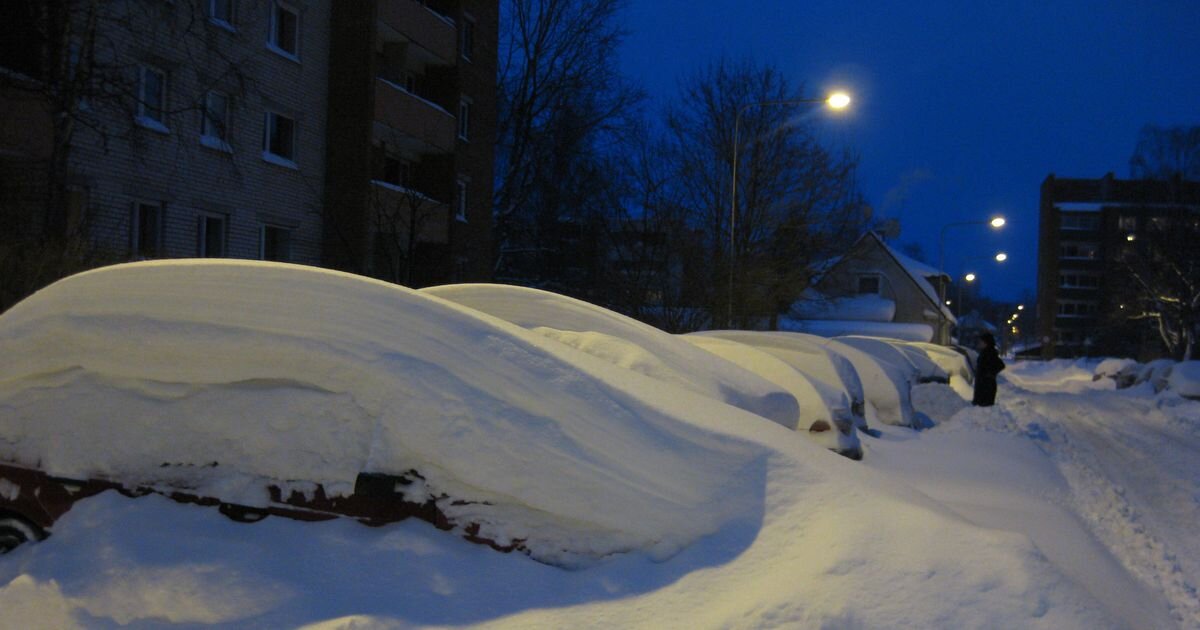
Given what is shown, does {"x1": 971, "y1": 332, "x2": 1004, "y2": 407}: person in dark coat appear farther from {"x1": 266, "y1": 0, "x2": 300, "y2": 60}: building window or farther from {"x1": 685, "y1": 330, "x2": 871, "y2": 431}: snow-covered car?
{"x1": 266, "y1": 0, "x2": 300, "y2": 60}: building window

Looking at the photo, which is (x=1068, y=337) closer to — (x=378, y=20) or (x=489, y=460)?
(x=378, y=20)

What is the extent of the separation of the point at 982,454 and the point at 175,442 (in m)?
8.77

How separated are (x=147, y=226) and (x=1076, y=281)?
293ft

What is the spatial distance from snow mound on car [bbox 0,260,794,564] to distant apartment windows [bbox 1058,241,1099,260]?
95.5 m

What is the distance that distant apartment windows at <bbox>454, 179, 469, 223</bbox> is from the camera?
27359 millimetres

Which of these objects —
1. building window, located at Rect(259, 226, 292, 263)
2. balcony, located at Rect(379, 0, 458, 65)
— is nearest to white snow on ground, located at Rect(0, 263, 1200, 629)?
building window, located at Rect(259, 226, 292, 263)

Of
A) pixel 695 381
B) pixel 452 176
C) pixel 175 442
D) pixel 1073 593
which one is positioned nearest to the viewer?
pixel 1073 593

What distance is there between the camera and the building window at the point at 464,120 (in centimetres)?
2750

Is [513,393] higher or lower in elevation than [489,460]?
higher

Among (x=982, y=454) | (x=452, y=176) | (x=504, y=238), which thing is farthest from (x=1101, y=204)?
(x=982, y=454)

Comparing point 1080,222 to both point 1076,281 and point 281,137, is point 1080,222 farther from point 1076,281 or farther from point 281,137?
point 281,137

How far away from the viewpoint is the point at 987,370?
54.8ft

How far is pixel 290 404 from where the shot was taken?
347 centimetres

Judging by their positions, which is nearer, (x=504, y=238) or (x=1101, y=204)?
(x=504, y=238)
